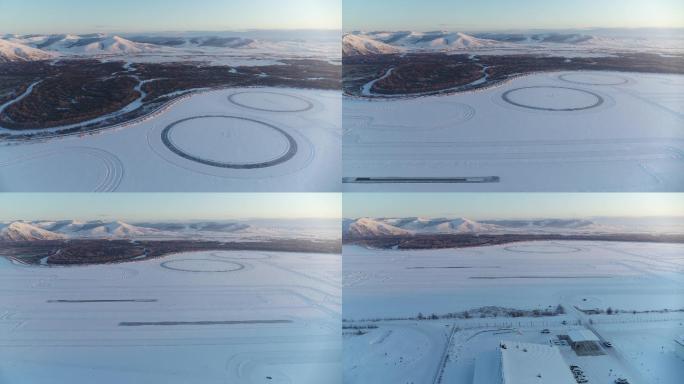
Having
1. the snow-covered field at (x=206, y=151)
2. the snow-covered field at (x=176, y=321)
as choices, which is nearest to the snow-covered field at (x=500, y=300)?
the snow-covered field at (x=176, y=321)

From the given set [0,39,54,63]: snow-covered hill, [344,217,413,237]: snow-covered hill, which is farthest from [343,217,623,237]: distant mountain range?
[0,39,54,63]: snow-covered hill

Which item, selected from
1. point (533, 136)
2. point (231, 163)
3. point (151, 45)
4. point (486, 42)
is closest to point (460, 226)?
point (533, 136)

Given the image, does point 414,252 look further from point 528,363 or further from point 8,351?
point 8,351

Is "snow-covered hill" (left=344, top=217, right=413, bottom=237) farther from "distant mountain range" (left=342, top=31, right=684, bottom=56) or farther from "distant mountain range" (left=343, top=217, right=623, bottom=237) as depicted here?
"distant mountain range" (left=342, top=31, right=684, bottom=56)

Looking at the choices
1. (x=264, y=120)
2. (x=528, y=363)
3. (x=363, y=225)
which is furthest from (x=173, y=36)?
(x=528, y=363)

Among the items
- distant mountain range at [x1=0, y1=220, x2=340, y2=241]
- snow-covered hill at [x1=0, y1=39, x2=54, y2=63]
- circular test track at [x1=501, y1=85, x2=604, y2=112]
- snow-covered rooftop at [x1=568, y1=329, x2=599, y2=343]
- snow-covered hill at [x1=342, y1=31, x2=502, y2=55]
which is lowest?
snow-covered rooftop at [x1=568, y1=329, x2=599, y2=343]

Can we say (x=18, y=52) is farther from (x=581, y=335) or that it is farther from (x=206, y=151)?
(x=581, y=335)

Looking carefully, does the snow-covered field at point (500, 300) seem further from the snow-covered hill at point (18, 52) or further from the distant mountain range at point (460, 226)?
the snow-covered hill at point (18, 52)
